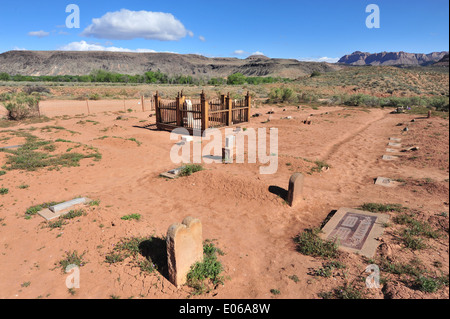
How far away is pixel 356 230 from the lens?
4730mm

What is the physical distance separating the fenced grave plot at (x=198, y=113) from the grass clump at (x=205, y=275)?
32.8 feet

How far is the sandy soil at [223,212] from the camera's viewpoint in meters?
3.54

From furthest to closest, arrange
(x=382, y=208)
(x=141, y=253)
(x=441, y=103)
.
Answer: (x=382, y=208) → (x=141, y=253) → (x=441, y=103)

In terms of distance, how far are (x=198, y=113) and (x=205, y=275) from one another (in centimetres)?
1083

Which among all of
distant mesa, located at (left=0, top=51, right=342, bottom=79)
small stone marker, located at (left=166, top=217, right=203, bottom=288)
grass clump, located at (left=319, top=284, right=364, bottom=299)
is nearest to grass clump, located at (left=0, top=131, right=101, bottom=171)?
small stone marker, located at (left=166, top=217, right=203, bottom=288)

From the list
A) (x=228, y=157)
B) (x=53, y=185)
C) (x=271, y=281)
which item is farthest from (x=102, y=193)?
(x=271, y=281)

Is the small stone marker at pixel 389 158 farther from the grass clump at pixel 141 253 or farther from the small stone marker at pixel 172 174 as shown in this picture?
the grass clump at pixel 141 253

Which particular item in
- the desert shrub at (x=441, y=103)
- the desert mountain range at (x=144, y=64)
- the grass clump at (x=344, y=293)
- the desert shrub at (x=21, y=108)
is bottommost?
the grass clump at (x=344, y=293)

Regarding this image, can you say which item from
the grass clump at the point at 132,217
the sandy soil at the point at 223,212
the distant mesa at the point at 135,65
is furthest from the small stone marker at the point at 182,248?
the distant mesa at the point at 135,65

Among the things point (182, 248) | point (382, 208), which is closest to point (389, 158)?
point (382, 208)

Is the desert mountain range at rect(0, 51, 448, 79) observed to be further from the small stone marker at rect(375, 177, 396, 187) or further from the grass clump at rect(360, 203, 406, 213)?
the grass clump at rect(360, 203, 406, 213)

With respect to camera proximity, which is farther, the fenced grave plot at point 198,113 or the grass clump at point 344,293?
the fenced grave plot at point 198,113

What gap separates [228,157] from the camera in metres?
9.13

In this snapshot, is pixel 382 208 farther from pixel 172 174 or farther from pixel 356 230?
pixel 172 174
